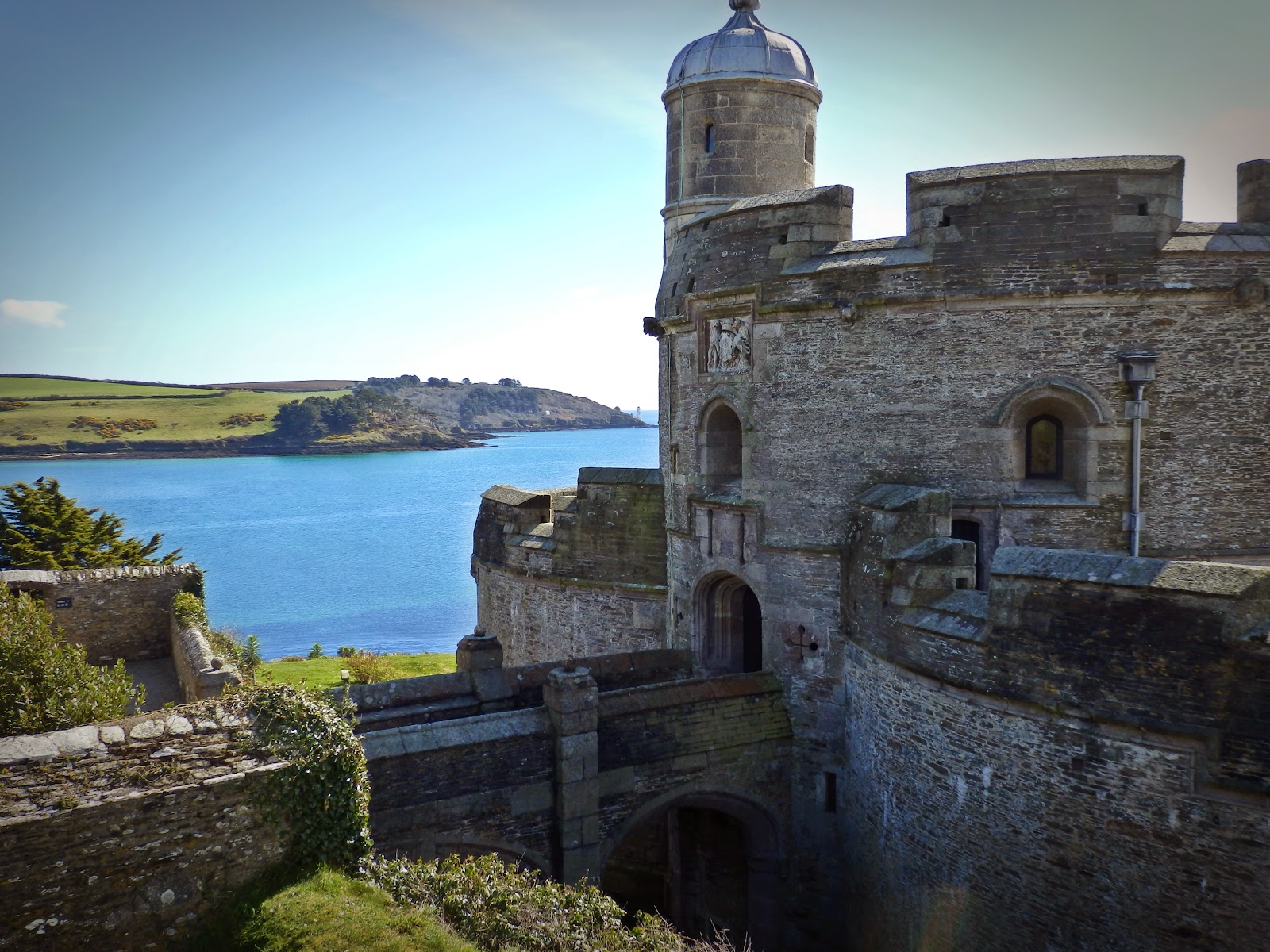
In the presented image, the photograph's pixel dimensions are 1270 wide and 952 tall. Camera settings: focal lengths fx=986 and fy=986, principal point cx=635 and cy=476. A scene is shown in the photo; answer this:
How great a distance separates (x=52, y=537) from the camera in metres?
24.8

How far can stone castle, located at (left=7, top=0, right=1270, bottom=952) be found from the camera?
830 cm

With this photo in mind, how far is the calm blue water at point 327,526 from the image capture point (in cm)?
4950

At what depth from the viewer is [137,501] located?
304 feet

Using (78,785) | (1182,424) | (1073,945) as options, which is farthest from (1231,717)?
(78,785)

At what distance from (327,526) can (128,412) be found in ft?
159

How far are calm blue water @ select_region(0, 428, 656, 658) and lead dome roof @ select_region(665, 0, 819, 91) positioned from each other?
29.9 metres

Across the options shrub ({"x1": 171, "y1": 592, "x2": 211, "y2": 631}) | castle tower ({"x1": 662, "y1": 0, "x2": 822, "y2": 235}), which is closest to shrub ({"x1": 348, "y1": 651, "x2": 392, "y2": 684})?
shrub ({"x1": 171, "y1": 592, "x2": 211, "y2": 631})

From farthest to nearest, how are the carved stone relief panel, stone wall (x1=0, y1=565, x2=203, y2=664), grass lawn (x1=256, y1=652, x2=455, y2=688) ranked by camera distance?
grass lawn (x1=256, y1=652, x2=455, y2=688)
stone wall (x1=0, y1=565, x2=203, y2=664)
the carved stone relief panel

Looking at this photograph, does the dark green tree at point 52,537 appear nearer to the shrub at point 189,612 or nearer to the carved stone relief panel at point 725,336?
the shrub at point 189,612

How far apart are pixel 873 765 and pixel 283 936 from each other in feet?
24.7

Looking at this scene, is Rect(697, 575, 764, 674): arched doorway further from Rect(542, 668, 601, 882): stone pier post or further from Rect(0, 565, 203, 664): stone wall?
Rect(0, 565, 203, 664): stone wall

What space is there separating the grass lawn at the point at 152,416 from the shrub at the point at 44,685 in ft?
335

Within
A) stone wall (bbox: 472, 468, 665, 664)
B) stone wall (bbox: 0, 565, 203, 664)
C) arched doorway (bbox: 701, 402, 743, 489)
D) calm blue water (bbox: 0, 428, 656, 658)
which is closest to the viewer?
arched doorway (bbox: 701, 402, 743, 489)

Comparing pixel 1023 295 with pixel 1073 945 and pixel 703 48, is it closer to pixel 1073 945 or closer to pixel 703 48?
pixel 1073 945
